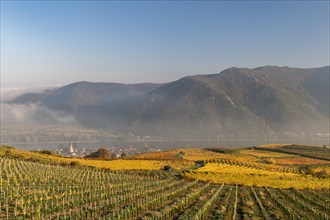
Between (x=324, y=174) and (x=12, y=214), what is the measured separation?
2929 inches

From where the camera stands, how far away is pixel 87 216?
30.3m

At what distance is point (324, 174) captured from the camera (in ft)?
274

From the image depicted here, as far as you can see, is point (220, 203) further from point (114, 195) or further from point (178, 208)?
point (114, 195)

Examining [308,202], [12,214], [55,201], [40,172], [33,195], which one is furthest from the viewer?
[40,172]

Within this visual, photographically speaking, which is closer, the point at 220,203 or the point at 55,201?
the point at 55,201

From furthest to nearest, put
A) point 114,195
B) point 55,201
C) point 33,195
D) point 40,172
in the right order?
1. point 40,172
2. point 114,195
3. point 33,195
4. point 55,201

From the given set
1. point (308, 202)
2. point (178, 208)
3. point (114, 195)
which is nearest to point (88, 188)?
point (114, 195)

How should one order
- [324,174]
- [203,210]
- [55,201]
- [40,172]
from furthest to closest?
[324,174]
[40,172]
[55,201]
[203,210]

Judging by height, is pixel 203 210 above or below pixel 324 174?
above

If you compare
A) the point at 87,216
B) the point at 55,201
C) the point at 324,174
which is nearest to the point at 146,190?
the point at 55,201

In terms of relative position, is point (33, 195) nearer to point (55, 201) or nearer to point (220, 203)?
point (55, 201)

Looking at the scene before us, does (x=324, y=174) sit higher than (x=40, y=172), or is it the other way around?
(x=40, y=172)

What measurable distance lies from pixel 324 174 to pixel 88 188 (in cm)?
6134

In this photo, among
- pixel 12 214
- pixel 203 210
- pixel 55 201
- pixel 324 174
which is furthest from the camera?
pixel 324 174
